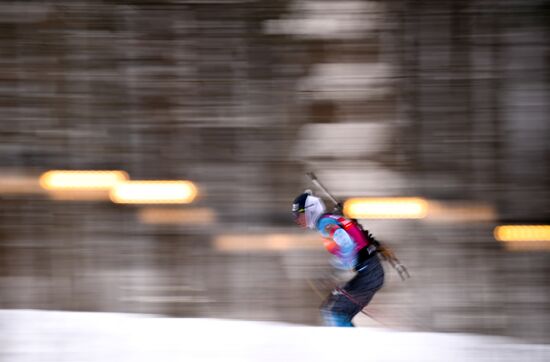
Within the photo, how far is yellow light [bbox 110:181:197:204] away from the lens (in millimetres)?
6871

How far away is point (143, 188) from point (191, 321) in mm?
1785

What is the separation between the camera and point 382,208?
261 inches

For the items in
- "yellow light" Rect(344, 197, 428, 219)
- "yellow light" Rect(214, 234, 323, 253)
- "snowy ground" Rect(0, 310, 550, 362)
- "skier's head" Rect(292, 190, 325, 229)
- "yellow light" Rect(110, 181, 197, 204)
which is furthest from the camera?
"yellow light" Rect(110, 181, 197, 204)

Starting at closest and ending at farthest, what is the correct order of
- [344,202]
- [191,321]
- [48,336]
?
Answer: [48,336]
[191,321]
[344,202]

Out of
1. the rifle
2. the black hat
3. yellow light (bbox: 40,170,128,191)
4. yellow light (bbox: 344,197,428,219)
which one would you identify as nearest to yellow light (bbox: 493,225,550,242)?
yellow light (bbox: 344,197,428,219)

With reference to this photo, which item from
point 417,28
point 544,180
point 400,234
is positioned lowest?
point 400,234

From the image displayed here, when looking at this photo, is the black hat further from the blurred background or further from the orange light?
the orange light

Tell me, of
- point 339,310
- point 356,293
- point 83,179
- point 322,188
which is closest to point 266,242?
point 322,188

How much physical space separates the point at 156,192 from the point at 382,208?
6.61 ft

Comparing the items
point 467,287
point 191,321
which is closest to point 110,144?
point 191,321

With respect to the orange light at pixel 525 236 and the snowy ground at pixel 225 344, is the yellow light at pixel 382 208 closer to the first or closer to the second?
the orange light at pixel 525 236

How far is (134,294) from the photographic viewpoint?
22.5 feet

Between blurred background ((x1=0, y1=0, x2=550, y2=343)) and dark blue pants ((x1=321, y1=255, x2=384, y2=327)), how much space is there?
55 cm

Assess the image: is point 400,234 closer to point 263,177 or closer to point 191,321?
point 263,177
